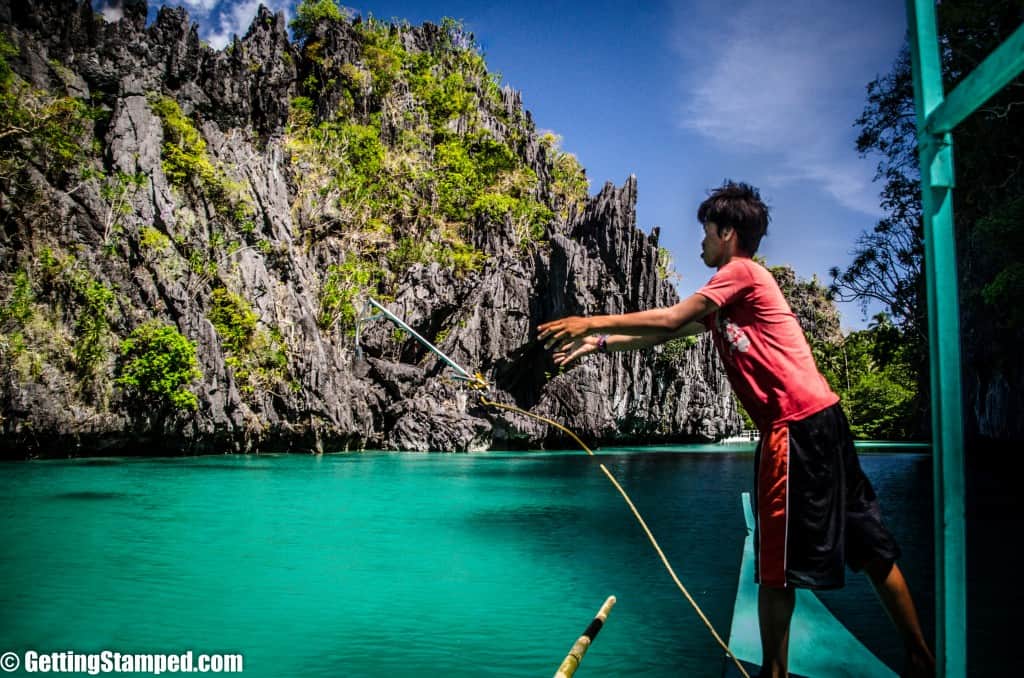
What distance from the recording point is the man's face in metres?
2.40

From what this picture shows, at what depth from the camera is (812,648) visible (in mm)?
2717

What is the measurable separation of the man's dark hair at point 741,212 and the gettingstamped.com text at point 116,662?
285cm

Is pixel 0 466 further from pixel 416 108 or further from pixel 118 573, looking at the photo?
pixel 416 108

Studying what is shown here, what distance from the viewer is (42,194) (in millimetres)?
18609

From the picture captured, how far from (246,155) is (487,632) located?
25.9 m

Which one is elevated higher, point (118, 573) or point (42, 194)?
point (42, 194)

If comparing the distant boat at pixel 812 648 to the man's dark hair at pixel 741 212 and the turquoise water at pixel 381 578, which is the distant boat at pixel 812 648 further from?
the man's dark hair at pixel 741 212

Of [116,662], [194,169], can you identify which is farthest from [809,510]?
[194,169]

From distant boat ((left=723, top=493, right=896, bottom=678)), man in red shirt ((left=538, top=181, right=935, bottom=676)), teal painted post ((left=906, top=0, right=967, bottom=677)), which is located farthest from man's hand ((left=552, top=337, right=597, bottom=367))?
distant boat ((left=723, top=493, right=896, bottom=678))

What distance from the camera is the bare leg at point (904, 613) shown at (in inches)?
85.5

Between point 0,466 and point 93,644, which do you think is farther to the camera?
point 0,466

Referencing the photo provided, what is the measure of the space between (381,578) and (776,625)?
131 inches

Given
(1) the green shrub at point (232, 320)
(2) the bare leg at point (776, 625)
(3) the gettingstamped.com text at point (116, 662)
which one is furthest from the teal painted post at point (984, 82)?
(1) the green shrub at point (232, 320)

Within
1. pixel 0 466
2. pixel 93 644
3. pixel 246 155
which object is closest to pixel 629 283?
pixel 246 155
